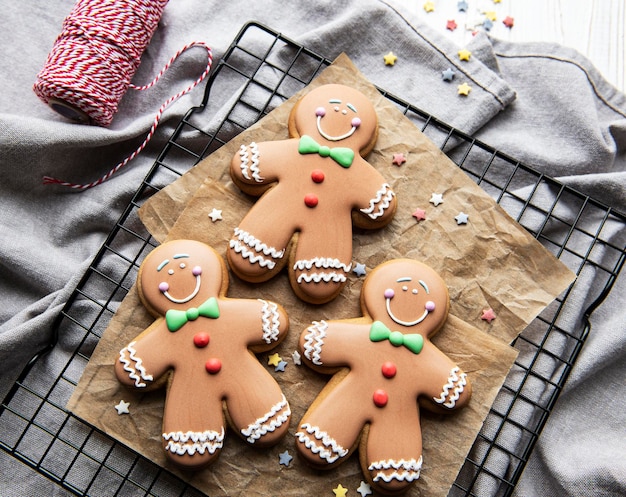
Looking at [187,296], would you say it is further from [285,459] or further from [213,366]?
[285,459]

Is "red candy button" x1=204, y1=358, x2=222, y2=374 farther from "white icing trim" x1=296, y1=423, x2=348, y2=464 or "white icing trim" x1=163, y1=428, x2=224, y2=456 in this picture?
"white icing trim" x1=296, y1=423, x2=348, y2=464

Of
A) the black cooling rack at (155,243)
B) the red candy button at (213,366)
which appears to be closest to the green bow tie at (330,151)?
the black cooling rack at (155,243)

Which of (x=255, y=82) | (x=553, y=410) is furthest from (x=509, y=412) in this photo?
(x=255, y=82)

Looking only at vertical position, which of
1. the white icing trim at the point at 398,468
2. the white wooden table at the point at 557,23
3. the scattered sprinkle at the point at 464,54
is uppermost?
the white wooden table at the point at 557,23

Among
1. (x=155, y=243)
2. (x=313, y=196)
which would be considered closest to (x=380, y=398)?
(x=313, y=196)

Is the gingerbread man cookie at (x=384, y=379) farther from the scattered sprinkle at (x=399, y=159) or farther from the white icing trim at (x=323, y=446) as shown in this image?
the scattered sprinkle at (x=399, y=159)

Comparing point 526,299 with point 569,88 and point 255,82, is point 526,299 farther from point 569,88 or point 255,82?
point 255,82
